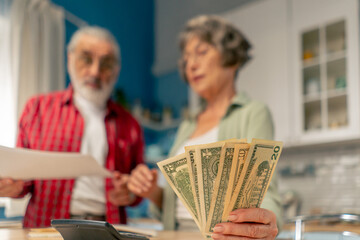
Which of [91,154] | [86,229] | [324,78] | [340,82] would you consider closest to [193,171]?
[86,229]

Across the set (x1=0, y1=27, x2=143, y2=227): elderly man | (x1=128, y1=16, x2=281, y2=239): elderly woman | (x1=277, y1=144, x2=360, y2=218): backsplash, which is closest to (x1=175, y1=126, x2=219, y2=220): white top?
(x1=128, y1=16, x2=281, y2=239): elderly woman

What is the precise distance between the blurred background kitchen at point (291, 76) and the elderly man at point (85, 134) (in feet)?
4.08

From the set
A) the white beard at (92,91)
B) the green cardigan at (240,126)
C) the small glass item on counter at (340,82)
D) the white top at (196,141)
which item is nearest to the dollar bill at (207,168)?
the green cardigan at (240,126)

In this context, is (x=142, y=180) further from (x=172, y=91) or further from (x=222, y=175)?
(x=172, y=91)

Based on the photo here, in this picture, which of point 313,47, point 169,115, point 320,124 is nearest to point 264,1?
point 313,47

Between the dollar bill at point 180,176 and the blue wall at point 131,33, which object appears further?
the blue wall at point 131,33

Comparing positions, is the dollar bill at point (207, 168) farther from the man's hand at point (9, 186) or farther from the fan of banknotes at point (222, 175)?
the man's hand at point (9, 186)

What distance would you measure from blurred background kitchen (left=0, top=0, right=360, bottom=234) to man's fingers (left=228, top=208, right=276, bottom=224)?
252cm

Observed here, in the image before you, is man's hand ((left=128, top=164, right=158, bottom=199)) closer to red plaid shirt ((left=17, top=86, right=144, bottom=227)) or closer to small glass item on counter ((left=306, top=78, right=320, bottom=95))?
red plaid shirt ((left=17, top=86, right=144, bottom=227))

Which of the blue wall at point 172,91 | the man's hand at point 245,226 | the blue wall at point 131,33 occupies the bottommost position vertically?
the man's hand at point 245,226

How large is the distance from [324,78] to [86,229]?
2991 millimetres

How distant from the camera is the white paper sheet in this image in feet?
3.82

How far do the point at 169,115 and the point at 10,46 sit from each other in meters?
2.10

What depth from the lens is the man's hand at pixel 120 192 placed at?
157 centimetres
